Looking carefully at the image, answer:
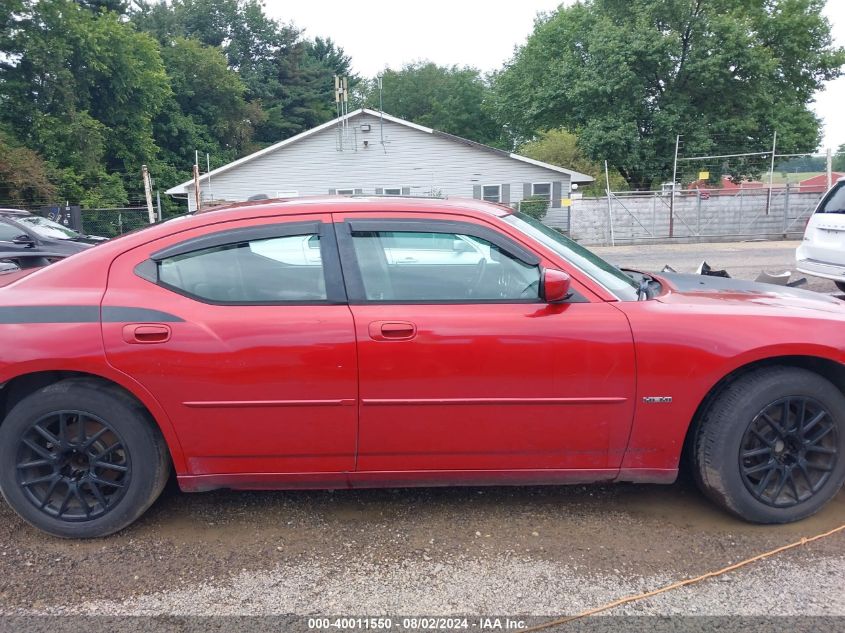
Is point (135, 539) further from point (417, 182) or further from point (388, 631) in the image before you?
point (417, 182)

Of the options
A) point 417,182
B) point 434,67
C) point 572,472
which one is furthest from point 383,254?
point 434,67

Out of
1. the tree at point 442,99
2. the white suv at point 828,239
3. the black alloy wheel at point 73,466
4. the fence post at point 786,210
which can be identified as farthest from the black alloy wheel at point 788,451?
the tree at point 442,99

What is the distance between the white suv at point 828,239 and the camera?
27.0 ft

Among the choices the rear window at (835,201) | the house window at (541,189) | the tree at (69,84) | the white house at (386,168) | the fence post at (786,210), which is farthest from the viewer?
the tree at (69,84)

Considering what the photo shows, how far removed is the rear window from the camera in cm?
835

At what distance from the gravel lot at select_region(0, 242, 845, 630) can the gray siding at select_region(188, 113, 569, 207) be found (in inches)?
1050

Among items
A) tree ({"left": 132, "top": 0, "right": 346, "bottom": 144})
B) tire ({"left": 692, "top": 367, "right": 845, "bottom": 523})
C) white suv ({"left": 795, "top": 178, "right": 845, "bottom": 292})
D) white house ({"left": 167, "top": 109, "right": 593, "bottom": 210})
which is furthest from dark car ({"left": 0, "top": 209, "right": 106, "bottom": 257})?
tree ({"left": 132, "top": 0, "right": 346, "bottom": 144})

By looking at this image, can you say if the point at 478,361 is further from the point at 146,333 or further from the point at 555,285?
the point at 146,333

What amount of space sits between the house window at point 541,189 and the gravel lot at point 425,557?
27.0 m

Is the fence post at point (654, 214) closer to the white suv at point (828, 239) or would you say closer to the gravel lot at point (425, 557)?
the white suv at point (828, 239)

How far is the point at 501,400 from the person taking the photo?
9.66 feet

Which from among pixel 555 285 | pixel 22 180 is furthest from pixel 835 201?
pixel 22 180

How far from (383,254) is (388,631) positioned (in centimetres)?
162

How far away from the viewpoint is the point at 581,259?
330 cm
